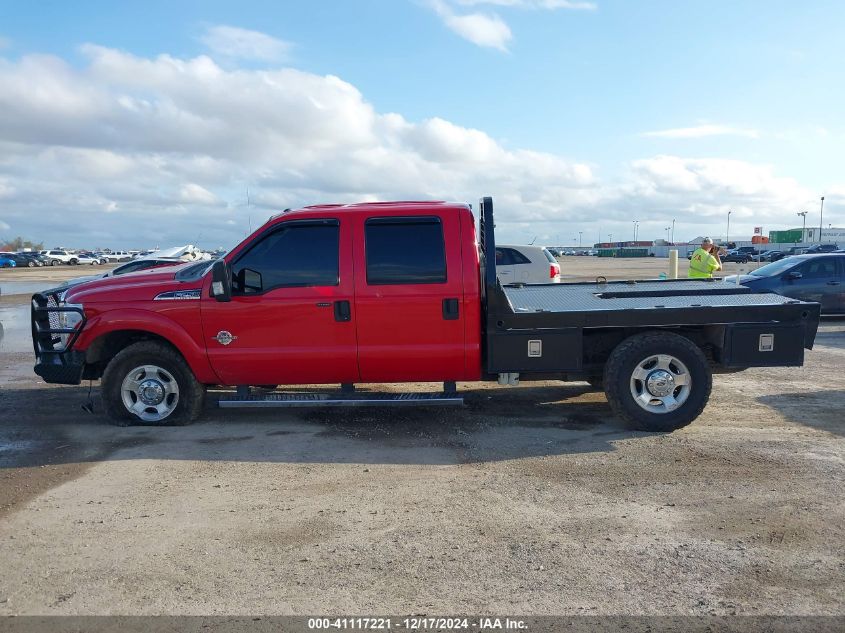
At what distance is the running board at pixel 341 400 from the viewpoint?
6102 mm

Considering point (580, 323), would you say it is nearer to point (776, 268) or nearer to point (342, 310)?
point (342, 310)

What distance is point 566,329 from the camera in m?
5.96

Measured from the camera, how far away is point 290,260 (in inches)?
239

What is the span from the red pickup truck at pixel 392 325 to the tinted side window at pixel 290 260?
1 cm

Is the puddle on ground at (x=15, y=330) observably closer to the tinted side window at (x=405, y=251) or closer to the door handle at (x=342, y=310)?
the door handle at (x=342, y=310)

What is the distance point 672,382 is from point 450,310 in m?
2.21

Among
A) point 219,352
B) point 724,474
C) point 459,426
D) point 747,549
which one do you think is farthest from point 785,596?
point 219,352

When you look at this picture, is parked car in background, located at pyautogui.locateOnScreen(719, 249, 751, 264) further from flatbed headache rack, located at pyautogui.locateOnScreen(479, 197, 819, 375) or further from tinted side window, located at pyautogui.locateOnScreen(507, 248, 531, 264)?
flatbed headache rack, located at pyautogui.locateOnScreen(479, 197, 819, 375)

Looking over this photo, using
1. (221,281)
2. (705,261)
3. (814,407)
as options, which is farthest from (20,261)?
(814,407)

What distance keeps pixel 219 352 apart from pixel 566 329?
3.32 meters

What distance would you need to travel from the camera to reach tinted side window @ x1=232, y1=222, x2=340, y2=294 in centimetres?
606

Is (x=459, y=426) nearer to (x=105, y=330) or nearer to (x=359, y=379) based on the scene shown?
(x=359, y=379)

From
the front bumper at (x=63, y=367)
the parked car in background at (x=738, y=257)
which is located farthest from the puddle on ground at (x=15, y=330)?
the parked car in background at (x=738, y=257)

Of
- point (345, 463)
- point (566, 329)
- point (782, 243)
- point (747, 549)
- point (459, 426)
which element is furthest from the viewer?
point (782, 243)
